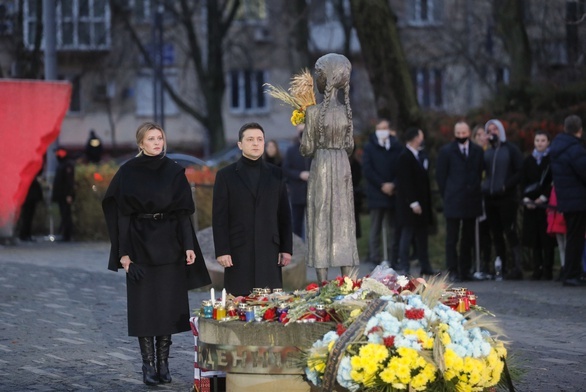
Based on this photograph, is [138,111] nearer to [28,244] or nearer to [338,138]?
[28,244]

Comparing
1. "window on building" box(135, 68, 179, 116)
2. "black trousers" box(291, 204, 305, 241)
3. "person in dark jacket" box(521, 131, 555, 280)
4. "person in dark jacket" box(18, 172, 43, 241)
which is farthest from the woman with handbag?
"window on building" box(135, 68, 179, 116)

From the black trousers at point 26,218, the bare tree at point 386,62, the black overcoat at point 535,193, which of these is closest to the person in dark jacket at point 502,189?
the black overcoat at point 535,193

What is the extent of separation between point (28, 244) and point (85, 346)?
44.3 feet

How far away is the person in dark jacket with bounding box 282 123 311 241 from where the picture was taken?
20.9 metres

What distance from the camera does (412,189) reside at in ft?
61.7

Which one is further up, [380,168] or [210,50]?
[210,50]

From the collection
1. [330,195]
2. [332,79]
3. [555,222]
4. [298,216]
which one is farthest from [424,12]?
[330,195]

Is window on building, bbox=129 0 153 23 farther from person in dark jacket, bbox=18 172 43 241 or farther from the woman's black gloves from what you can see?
the woman's black gloves

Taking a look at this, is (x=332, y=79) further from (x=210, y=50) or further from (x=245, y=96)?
(x=245, y=96)

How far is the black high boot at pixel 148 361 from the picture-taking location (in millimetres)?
10375

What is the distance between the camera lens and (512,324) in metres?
14.1

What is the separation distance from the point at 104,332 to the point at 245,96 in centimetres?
5071

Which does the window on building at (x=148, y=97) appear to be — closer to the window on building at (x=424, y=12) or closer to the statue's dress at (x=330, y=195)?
the window on building at (x=424, y=12)

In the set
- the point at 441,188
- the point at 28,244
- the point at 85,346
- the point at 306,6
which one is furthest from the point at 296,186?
the point at 306,6
